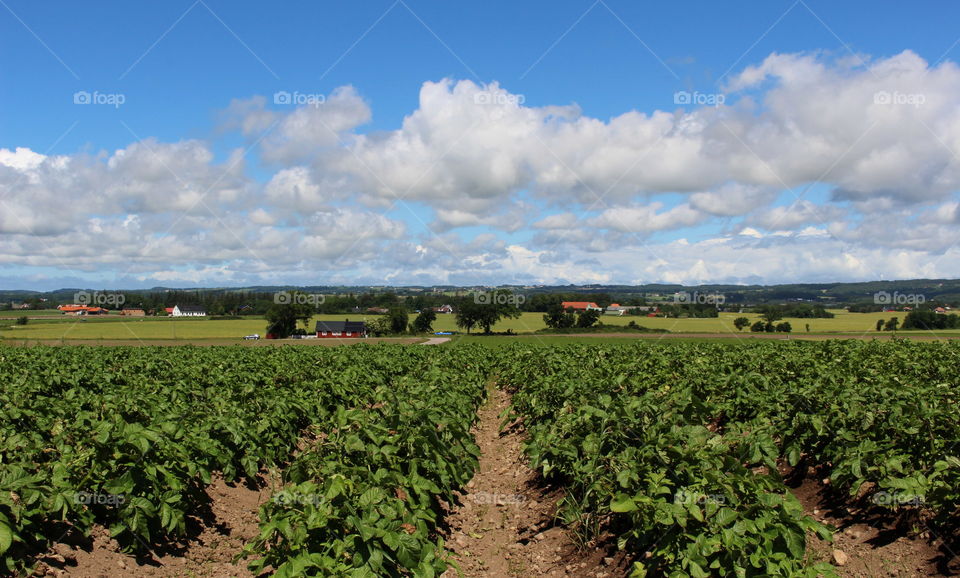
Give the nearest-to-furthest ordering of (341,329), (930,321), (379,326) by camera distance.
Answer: (930,321) < (341,329) < (379,326)

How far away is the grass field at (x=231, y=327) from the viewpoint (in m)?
73.5

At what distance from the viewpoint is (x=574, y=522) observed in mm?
8328

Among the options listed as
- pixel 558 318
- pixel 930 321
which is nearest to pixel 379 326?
pixel 558 318

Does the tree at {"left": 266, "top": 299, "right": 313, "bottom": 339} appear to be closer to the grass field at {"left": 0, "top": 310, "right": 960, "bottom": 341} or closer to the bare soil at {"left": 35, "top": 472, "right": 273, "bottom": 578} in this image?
the grass field at {"left": 0, "top": 310, "right": 960, "bottom": 341}

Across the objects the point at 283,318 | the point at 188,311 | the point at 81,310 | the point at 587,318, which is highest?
the point at 81,310

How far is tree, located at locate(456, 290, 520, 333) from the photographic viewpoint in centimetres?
8569

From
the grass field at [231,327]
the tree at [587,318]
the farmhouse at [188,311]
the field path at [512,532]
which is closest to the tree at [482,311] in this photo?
the grass field at [231,327]

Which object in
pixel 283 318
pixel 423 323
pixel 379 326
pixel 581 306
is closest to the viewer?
pixel 283 318

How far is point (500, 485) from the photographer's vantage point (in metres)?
11.5

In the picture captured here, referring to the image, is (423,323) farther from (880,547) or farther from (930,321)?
(880,547)

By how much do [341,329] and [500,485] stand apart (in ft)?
269

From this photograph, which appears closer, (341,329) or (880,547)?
(880,547)

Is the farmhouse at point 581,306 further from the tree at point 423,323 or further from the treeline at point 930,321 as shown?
the treeline at point 930,321

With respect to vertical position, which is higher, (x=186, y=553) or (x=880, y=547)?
(x=880, y=547)
